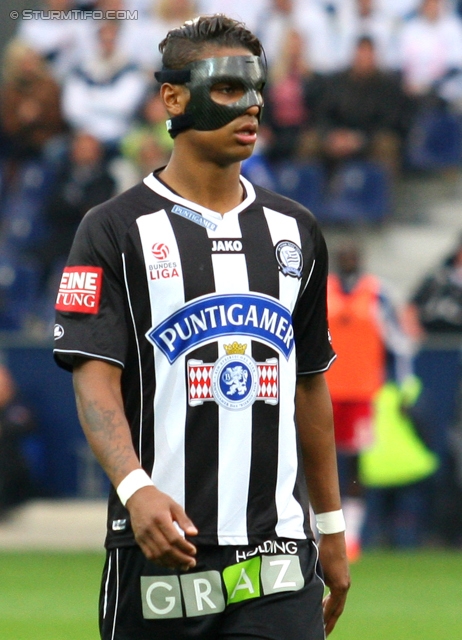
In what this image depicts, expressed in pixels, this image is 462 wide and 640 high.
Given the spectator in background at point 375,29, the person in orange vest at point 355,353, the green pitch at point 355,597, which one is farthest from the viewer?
the spectator in background at point 375,29

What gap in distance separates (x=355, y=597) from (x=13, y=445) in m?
3.65

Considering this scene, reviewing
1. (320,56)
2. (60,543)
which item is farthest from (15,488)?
(320,56)

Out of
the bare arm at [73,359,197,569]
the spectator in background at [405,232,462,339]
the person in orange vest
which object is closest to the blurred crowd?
the spectator in background at [405,232,462,339]

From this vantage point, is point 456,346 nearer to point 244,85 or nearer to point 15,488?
point 15,488

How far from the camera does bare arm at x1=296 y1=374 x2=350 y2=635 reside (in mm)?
3670

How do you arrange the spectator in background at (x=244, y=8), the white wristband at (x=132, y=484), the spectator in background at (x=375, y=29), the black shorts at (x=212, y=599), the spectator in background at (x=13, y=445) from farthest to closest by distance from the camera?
the spectator in background at (x=244, y=8) → the spectator in background at (x=375, y=29) → the spectator in background at (x=13, y=445) → the black shorts at (x=212, y=599) → the white wristband at (x=132, y=484)

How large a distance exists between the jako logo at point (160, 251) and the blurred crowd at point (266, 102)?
32.3 feet

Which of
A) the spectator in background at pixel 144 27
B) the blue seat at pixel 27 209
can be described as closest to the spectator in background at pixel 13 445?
the blue seat at pixel 27 209

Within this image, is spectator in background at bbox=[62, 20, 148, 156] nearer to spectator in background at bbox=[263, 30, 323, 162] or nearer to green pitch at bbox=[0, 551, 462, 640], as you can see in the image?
spectator in background at bbox=[263, 30, 323, 162]

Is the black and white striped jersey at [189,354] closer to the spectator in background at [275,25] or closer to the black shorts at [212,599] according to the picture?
the black shorts at [212,599]

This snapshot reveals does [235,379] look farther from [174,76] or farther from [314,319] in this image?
[174,76]

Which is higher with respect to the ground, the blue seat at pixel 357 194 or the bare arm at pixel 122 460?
the blue seat at pixel 357 194

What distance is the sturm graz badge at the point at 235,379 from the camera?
3.39m

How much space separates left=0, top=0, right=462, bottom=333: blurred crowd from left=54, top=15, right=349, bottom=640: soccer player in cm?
975
